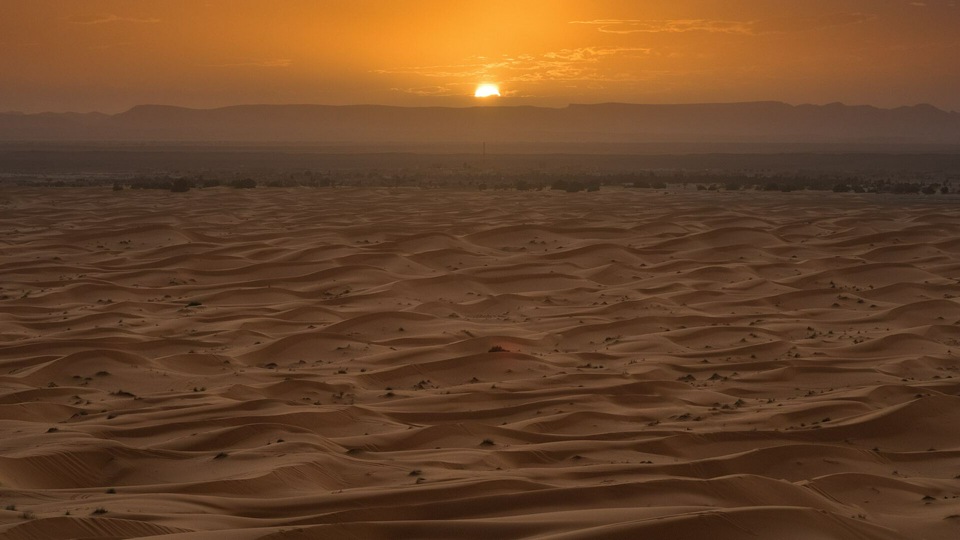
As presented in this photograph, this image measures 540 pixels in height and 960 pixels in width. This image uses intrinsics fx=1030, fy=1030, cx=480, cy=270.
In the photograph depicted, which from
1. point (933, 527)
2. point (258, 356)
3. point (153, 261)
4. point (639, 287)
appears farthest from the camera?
point (153, 261)

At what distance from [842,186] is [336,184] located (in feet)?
55.3

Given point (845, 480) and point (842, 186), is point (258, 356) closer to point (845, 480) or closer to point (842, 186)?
point (845, 480)

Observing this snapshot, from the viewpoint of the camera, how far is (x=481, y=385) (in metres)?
8.41

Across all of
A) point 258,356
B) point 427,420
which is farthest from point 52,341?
point 427,420

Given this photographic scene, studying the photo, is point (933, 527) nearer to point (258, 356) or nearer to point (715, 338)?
point (715, 338)

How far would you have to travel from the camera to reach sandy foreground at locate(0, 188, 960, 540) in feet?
16.5

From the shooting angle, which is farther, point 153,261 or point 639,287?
point 153,261

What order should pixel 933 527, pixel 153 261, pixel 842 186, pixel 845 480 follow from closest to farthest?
pixel 933 527 → pixel 845 480 → pixel 153 261 → pixel 842 186

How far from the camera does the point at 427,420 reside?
734 cm

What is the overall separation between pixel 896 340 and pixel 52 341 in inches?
321

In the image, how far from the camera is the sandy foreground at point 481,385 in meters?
5.04

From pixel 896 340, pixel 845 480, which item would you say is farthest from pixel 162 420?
pixel 896 340

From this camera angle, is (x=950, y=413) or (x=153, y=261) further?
(x=153, y=261)

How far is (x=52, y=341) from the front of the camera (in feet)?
32.4
